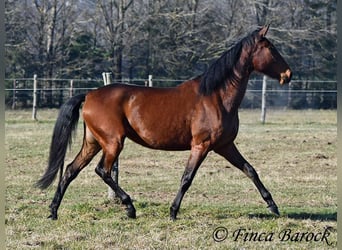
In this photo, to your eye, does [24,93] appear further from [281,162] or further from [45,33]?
[281,162]

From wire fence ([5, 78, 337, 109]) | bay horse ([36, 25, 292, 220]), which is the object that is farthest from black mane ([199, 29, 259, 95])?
wire fence ([5, 78, 337, 109])

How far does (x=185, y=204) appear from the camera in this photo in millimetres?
7332

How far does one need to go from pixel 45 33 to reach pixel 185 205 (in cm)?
2508

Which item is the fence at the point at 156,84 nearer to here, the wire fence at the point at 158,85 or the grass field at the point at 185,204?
the wire fence at the point at 158,85

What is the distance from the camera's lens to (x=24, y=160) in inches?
457

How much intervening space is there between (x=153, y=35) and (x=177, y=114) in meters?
25.7

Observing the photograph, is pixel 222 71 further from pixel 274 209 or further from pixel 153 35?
pixel 153 35

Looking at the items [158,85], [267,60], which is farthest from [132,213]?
[158,85]

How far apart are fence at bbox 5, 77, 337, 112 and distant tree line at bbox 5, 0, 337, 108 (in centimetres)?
71

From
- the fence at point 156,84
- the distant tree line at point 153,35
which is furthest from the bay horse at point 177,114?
the distant tree line at point 153,35

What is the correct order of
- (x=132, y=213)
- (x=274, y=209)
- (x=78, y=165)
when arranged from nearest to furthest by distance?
(x=132, y=213)
(x=274, y=209)
(x=78, y=165)

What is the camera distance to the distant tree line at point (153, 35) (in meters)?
30.3

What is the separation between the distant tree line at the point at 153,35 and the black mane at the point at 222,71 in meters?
23.3

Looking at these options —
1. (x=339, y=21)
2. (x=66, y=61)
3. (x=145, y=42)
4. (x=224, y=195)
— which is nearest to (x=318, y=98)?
(x=145, y=42)
